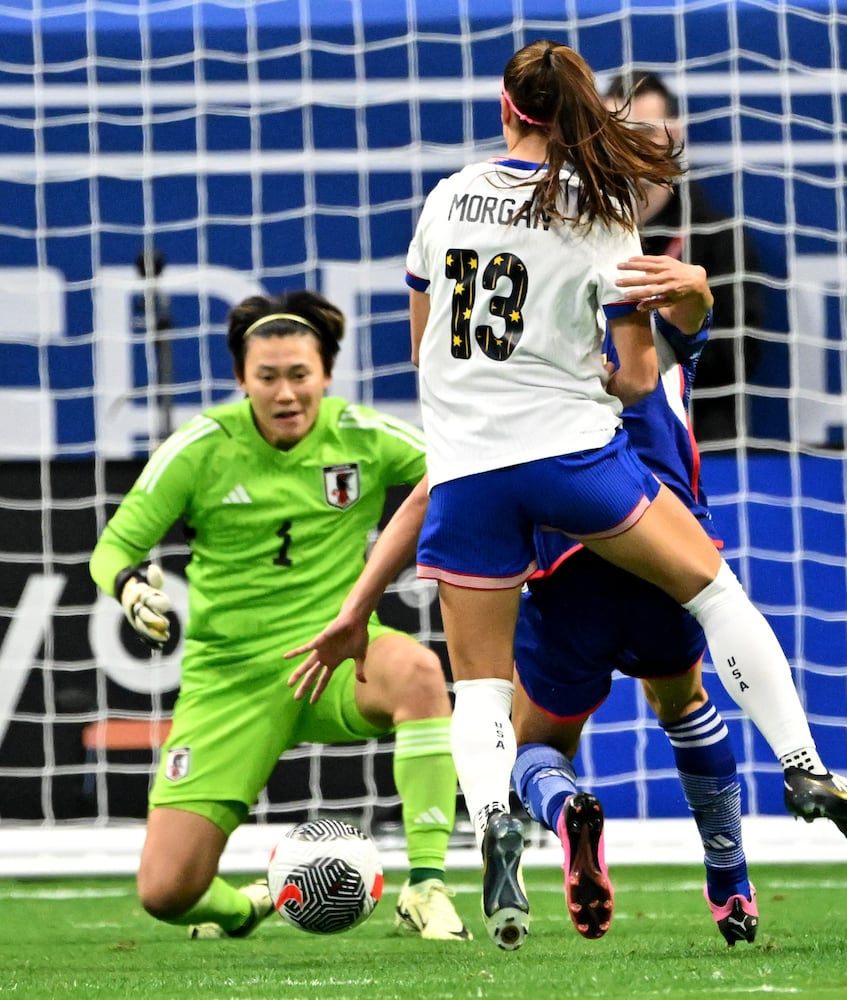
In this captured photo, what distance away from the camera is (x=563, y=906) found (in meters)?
5.50

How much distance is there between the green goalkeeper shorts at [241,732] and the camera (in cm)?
496

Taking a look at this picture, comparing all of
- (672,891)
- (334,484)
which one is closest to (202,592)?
(334,484)

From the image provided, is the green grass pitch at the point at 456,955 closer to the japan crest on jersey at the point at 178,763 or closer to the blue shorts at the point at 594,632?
the japan crest on jersey at the point at 178,763

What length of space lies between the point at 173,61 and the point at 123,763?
308 cm

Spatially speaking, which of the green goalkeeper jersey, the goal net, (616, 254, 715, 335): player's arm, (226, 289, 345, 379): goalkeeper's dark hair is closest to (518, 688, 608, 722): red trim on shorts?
(616, 254, 715, 335): player's arm

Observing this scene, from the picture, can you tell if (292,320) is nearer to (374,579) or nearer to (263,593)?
(263,593)

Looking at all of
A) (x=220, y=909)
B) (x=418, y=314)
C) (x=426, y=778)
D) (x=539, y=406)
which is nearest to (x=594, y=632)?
(x=539, y=406)

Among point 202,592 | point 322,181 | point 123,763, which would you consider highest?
point 322,181

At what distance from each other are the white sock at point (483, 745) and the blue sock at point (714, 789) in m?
0.59

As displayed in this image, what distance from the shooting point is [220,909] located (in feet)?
16.1

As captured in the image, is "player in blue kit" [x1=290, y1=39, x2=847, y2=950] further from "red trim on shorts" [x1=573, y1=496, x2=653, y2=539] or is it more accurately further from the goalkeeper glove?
the goalkeeper glove

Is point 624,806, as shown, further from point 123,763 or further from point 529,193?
point 529,193

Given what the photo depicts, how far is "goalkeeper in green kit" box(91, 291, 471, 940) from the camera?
4801 millimetres

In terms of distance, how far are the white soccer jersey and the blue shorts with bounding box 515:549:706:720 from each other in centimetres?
50
